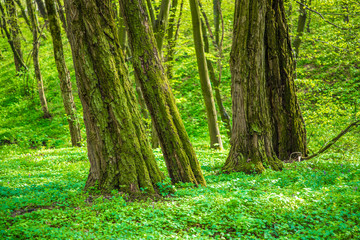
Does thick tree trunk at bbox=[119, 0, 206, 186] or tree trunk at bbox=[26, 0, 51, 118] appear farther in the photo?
tree trunk at bbox=[26, 0, 51, 118]

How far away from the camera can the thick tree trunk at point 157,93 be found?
16.4ft

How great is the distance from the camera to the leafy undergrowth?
343cm

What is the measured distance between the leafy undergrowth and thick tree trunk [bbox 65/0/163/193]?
0.41 metres

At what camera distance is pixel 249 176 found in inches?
242

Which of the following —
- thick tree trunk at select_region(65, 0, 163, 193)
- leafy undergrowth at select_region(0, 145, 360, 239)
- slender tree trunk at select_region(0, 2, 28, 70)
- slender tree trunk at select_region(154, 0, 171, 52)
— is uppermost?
slender tree trunk at select_region(0, 2, 28, 70)

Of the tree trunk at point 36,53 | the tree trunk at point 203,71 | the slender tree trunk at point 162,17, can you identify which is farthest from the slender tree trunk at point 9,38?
the tree trunk at point 203,71

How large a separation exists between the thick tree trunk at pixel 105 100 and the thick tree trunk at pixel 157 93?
1.46 ft

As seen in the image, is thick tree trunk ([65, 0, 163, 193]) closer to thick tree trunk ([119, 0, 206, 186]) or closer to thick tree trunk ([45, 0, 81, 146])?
thick tree trunk ([119, 0, 206, 186])

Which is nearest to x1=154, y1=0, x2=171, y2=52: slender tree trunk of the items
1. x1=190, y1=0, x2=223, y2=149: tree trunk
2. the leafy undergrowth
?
x1=190, y1=0, x2=223, y2=149: tree trunk

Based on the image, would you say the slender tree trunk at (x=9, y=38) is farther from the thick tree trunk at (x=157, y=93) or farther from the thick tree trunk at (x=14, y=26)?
the thick tree trunk at (x=157, y=93)

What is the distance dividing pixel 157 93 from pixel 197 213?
2.21 meters

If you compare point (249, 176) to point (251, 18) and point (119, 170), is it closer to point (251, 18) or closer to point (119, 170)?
point (119, 170)

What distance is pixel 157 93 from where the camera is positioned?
16.6 feet

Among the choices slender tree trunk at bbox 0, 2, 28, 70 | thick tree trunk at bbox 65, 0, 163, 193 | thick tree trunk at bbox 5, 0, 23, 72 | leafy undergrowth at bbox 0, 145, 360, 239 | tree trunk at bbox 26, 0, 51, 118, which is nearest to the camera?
leafy undergrowth at bbox 0, 145, 360, 239
